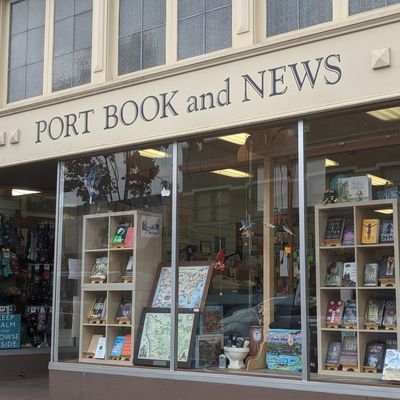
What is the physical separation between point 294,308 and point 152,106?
2988 mm

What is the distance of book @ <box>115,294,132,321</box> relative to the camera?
27.5 feet

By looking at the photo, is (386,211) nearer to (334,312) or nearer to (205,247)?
(334,312)

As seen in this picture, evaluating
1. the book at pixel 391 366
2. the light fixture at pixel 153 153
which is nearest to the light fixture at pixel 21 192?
the light fixture at pixel 153 153

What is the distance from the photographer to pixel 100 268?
8.77 m

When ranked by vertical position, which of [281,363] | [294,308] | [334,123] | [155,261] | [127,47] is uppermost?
[127,47]

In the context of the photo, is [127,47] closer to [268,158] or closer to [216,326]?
[268,158]

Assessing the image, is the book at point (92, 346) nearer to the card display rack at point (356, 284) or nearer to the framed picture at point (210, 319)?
the framed picture at point (210, 319)

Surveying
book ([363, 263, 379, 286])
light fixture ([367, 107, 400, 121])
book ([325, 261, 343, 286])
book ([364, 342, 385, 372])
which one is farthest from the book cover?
light fixture ([367, 107, 400, 121])

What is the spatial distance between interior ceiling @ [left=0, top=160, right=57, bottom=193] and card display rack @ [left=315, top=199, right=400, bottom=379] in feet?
13.4

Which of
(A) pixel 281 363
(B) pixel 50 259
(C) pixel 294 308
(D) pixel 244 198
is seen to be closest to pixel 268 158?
(D) pixel 244 198

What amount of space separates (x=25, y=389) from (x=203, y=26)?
5912 mm

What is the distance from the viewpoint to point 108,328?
27.9ft

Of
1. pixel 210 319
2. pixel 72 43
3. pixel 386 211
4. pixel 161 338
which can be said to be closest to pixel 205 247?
pixel 210 319

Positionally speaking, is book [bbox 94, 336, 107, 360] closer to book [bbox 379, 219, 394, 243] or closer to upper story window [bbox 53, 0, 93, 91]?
upper story window [bbox 53, 0, 93, 91]
